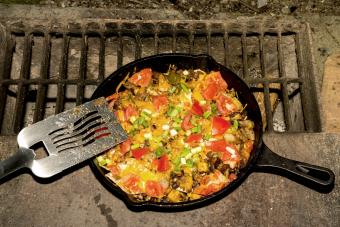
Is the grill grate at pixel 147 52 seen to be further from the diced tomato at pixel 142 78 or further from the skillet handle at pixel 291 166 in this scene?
the skillet handle at pixel 291 166

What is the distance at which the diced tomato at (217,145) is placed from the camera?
3.07m

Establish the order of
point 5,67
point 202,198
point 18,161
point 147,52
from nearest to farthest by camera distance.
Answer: point 202,198
point 18,161
point 5,67
point 147,52

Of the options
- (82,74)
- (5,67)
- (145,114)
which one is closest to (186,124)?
(145,114)

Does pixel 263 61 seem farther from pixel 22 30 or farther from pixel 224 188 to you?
pixel 22 30

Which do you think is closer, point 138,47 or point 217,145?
point 217,145

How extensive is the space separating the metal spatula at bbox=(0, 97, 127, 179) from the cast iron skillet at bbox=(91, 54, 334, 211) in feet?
0.39

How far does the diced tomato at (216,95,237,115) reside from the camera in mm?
3246

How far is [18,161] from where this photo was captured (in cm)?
280

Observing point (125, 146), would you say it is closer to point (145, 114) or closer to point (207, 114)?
point (145, 114)

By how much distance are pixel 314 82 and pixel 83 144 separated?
2065 millimetres

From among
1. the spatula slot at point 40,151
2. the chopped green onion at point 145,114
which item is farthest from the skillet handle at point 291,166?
the spatula slot at point 40,151

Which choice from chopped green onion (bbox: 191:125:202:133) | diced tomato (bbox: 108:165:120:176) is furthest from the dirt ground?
diced tomato (bbox: 108:165:120:176)

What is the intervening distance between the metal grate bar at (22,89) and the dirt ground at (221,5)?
3.40 ft

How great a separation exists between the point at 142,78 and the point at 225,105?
70cm
